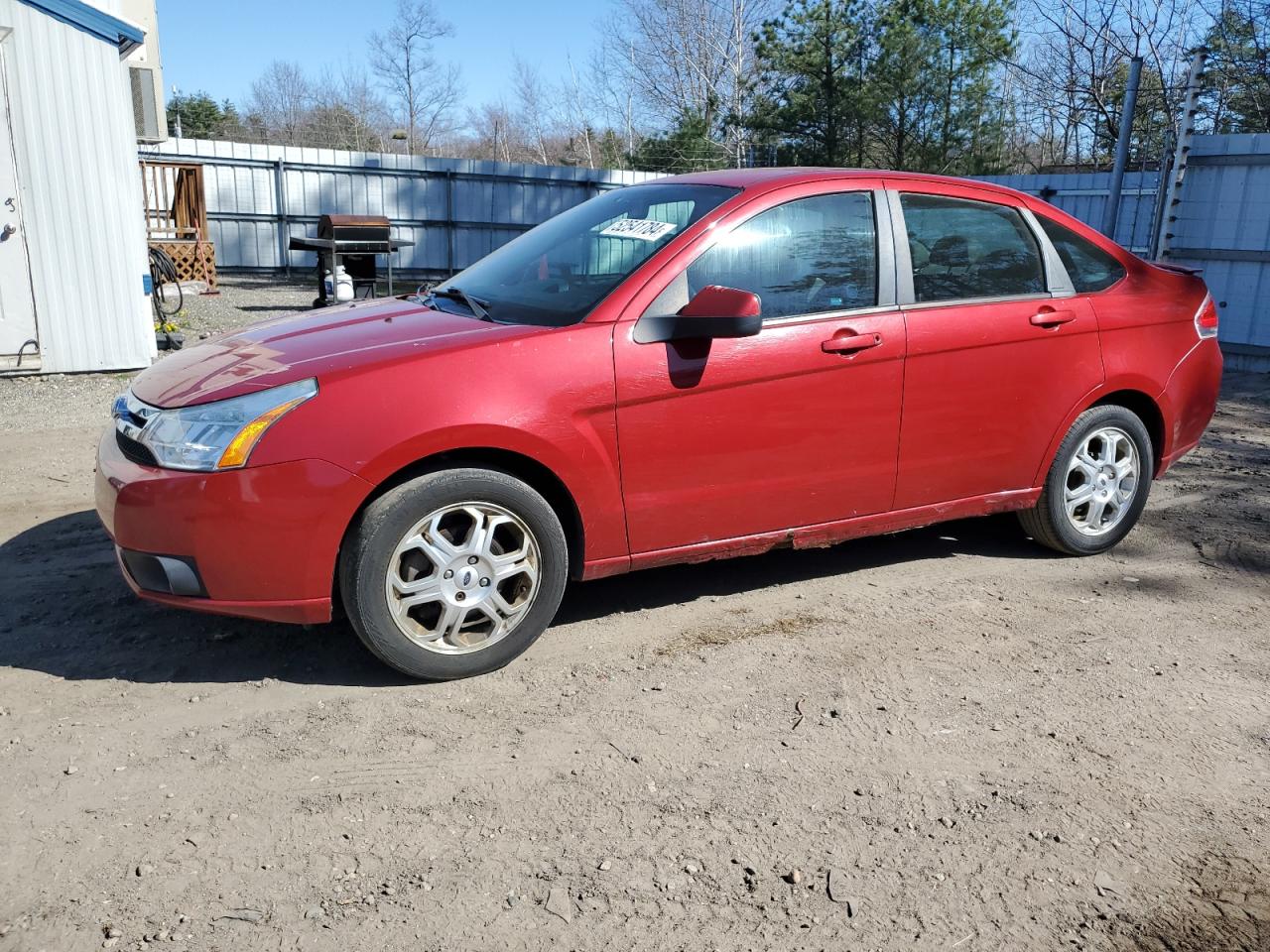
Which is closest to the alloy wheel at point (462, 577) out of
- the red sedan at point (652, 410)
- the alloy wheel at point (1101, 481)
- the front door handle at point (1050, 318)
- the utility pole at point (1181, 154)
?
the red sedan at point (652, 410)

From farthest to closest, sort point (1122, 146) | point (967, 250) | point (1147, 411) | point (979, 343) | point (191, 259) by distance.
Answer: point (191, 259) < point (1122, 146) < point (1147, 411) < point (967, 250) < point (979, 343)

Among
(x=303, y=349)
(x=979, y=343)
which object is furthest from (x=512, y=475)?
(x=979, y=343)

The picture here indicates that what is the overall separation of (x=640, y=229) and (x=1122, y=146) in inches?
416

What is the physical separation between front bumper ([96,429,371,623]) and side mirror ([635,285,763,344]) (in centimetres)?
115

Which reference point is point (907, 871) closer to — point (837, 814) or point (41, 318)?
point (837, 814)

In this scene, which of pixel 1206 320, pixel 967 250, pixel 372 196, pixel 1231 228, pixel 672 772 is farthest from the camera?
pixel 372 196

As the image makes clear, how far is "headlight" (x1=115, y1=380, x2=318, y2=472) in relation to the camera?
3.33 metres

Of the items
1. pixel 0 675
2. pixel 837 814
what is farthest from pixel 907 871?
pixel 0 675

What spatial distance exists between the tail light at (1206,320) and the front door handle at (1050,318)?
3.05 feet

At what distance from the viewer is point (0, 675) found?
11.9ft

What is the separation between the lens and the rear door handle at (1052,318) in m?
4.63

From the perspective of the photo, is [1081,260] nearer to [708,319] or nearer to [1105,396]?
[1105,396]

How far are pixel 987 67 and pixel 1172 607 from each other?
2287 cm

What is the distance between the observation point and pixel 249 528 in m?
3.34
